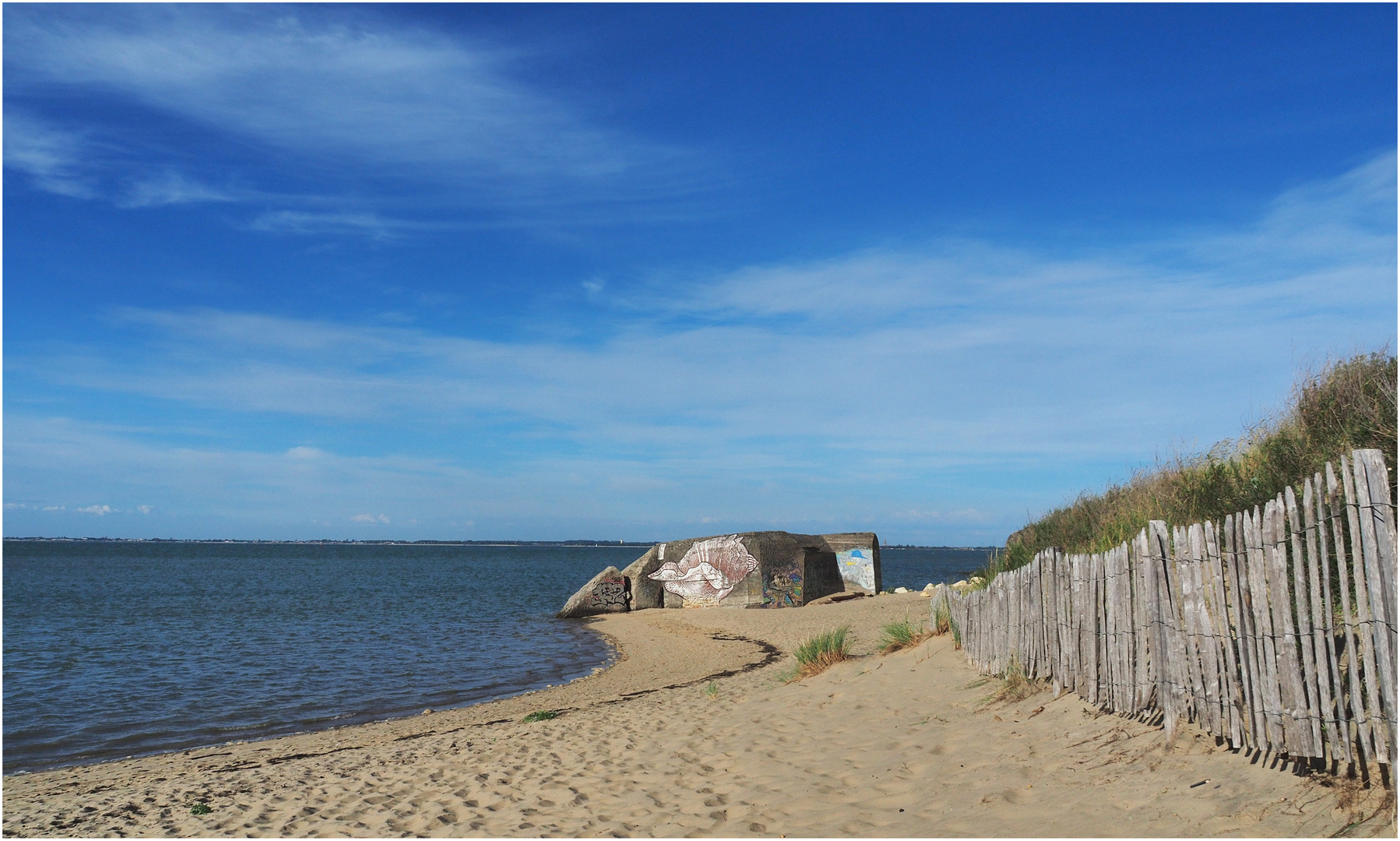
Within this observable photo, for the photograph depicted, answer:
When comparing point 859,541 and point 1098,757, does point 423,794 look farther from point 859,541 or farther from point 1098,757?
point 859,541

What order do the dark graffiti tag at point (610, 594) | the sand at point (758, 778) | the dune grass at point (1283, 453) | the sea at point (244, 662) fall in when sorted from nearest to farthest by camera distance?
the sand at point (758, 778) < the dune grass at point (1283, 453) < the sea at point (244, 662) < the dark graffiti tag at point (610, 594)

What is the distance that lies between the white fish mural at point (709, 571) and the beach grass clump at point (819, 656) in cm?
1671

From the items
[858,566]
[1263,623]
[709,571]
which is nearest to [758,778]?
[1263,623]

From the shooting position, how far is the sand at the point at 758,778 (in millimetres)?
4707

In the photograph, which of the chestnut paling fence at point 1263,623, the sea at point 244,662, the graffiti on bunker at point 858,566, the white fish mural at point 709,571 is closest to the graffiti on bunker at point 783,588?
the white fish mural at point 709,571

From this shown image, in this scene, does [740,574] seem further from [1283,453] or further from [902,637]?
[1283,453]

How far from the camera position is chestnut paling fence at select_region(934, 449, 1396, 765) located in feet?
12.8

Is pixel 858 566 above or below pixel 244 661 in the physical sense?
above

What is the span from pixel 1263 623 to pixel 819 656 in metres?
7.75

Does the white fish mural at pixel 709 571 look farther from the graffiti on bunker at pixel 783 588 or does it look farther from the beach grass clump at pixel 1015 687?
the beach grass clump at pixel 1015 687

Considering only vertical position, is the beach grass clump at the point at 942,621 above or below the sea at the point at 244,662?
above

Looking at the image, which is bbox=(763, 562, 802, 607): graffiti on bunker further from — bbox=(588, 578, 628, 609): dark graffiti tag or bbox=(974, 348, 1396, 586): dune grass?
bbox=(974, 348, 1396, 586): dune grass

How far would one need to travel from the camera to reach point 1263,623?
452cm

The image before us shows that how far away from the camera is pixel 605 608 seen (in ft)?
99.2
